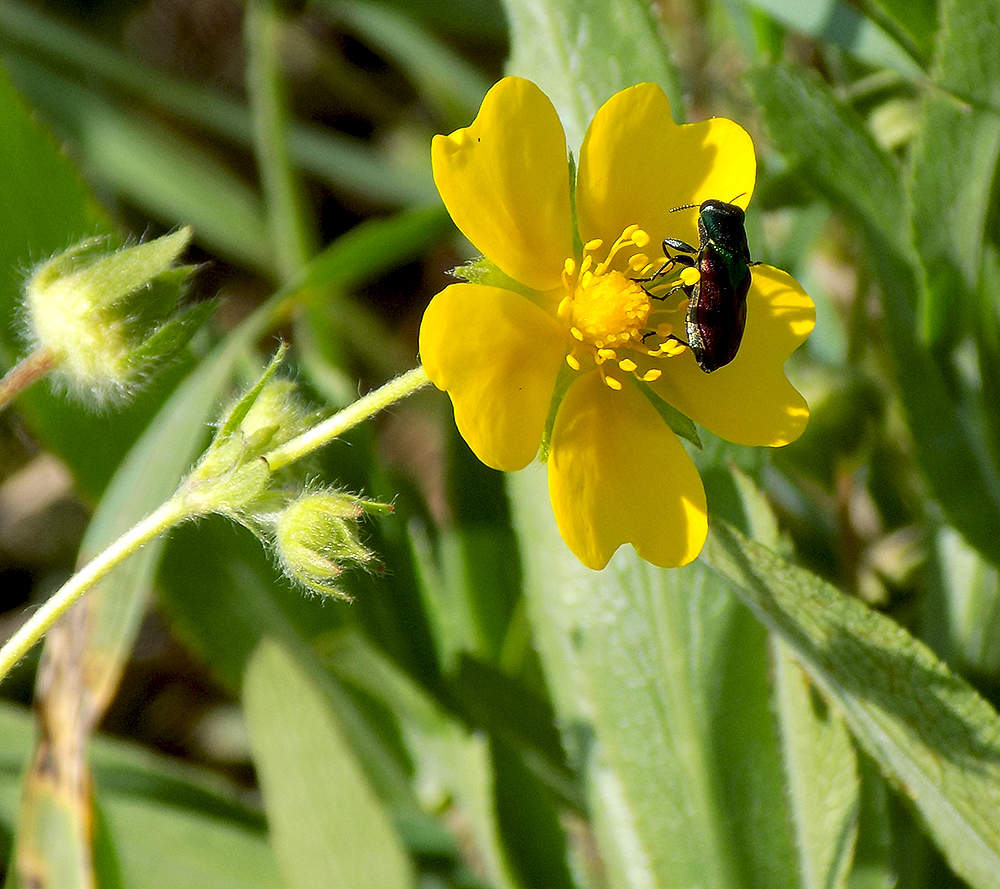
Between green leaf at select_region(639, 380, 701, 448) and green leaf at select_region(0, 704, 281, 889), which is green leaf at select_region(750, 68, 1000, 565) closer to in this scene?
green leaf at select_region(639, 380, 701, 448)

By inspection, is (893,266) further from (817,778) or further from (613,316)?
(817,778)

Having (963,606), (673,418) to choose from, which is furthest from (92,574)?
(963,606)

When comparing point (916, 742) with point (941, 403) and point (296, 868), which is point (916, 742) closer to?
point (941, 403)

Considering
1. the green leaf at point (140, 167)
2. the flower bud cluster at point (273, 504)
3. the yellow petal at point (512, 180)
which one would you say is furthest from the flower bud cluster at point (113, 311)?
the green leaf at point (140, 167)

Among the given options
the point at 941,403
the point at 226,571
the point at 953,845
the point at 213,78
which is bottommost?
the point at 953,845

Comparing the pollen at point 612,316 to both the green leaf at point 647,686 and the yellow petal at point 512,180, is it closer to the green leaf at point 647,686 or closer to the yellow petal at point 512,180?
the yellow petal at point 512,180

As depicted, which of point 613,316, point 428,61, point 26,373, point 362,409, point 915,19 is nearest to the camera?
point 362,409

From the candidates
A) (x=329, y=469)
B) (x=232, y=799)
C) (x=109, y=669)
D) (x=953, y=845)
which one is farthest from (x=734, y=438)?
(x=232, y=799)
